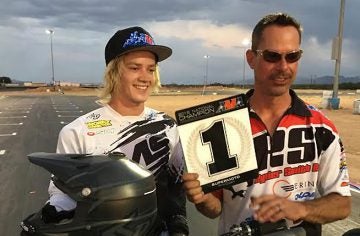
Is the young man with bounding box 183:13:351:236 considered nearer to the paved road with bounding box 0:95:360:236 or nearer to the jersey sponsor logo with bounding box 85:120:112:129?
the jersey sponsor logo with bounding box 85:120:112:129

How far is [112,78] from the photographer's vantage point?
9.53 feet

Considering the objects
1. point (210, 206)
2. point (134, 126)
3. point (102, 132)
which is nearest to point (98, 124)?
point (102, 132)

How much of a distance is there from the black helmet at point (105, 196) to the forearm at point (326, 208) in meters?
0.73

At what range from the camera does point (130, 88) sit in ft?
9.44

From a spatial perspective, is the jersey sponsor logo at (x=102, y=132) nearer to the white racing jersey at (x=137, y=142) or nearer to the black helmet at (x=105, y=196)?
the white racing jersey at (x=137, y=142)

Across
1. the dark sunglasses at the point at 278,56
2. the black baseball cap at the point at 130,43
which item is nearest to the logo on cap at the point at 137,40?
the black baseball cap at the point at 130,43

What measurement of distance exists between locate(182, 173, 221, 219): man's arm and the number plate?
3 cm

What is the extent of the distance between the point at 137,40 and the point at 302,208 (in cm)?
132

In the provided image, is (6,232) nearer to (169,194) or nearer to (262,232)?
(169,194)

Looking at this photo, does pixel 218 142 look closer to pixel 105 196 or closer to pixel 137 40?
pixel 105 196

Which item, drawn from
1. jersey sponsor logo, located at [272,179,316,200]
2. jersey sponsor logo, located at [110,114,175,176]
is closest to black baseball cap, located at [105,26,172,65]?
jersey sponsor logo, located at [110,114,175,176]

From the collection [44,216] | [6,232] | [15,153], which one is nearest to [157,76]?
[44,216]

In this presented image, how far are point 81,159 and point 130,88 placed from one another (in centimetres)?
98

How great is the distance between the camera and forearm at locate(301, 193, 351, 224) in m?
2.19
